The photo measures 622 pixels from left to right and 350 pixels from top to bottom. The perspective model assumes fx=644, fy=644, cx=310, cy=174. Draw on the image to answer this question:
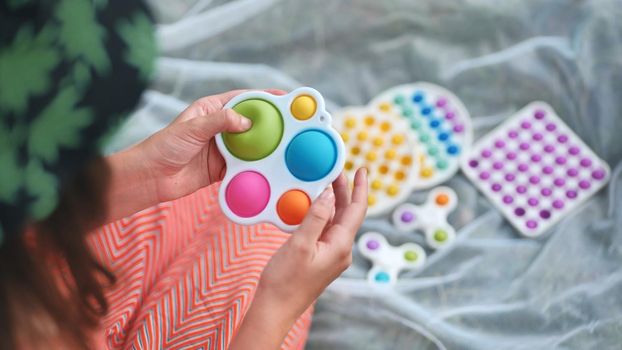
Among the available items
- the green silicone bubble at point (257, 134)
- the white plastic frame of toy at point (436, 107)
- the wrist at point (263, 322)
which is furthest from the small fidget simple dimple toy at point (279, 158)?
the white plastic frame of toy at point (436, 107)

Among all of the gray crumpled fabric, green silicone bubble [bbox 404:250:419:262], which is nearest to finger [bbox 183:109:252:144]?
the gray crumpled fabric

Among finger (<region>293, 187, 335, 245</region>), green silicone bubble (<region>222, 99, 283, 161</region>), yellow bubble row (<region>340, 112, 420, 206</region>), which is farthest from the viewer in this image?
yellow bubble row (<region>340, 112, 420, 206</region>)

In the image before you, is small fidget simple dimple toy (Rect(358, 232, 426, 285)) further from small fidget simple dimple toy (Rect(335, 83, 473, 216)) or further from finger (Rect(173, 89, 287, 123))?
finger (Rect(173, 89, 287, 123))

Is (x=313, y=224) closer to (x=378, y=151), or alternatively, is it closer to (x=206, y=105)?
(x=206, y=105)

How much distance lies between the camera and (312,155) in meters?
0.65

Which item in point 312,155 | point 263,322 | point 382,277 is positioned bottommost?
point 382,277

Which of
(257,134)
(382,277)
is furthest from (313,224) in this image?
(382,277)

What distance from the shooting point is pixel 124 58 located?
0.42 m

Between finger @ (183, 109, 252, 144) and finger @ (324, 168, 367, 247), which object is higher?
finger @ (183, 109, 252, 144)

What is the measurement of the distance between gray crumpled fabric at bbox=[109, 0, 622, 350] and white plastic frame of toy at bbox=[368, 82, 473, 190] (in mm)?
17

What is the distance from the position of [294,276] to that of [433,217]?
1.30 ft

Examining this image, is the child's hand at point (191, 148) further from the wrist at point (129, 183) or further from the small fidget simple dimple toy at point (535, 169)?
the small fidget simple dimple toy at point (535, 169)

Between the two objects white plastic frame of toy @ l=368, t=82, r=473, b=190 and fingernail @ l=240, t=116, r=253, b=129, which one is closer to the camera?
fingernail @ l=240, t=116, r=253, b=129

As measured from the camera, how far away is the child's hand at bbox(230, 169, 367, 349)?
57 centimetres
